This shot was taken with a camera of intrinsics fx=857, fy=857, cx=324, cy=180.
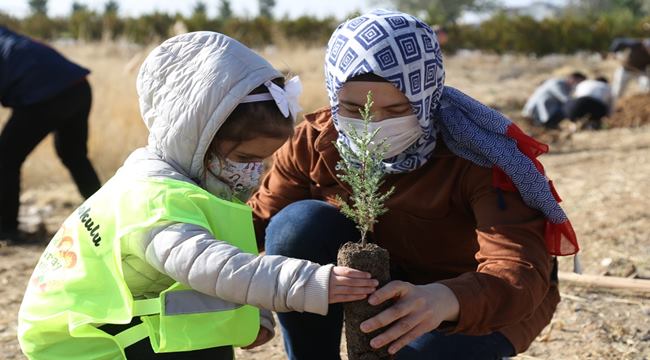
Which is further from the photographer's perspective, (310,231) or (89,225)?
(310,231)

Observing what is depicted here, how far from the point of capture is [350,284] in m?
1.75

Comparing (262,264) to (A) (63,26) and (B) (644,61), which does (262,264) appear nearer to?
(B) (644,61)

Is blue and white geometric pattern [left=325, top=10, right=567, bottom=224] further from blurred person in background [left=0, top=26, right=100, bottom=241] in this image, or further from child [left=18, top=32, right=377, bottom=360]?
blurred person in background [left=0, top=26, right=100, bottom=241]

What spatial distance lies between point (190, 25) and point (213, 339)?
24.7 m

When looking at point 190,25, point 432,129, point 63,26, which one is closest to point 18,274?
point 432,129

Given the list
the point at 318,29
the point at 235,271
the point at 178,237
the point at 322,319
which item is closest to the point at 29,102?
the point at 322,319

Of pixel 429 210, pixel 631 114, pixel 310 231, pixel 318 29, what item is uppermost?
pixel 429 210

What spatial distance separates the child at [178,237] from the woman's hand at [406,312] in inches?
7.2

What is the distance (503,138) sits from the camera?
7.30 ft

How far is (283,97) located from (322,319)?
0.73 meters

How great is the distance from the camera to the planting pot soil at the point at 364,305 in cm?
177

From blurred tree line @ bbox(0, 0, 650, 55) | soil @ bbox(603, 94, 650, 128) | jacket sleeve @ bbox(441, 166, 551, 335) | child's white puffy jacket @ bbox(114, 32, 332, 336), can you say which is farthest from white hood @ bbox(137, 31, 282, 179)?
blurred tree line @ bbox(0, 0, 650, 55)

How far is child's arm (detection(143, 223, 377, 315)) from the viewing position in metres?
1.76

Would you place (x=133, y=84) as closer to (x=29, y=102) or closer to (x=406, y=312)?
(x=29, y=102)
